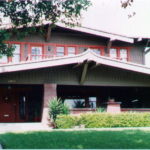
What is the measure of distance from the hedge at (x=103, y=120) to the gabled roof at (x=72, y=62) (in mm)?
3244

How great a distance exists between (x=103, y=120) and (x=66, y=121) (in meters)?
1.97

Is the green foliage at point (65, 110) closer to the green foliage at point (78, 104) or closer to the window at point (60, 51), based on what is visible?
the green foliage at point (78, 104)

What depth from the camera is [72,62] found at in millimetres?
14188

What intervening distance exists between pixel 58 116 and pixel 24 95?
6.40 m

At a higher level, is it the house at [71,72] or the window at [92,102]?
the house at [71,72]

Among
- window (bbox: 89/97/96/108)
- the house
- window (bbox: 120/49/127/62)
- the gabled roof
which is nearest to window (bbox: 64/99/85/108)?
the house

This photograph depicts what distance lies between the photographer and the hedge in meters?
12.1

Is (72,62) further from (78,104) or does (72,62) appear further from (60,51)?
(78,104)

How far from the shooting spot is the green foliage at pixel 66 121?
12.0m

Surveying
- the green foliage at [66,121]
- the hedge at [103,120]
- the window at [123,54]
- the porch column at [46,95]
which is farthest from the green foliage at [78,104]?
the green foliage at [66,121]

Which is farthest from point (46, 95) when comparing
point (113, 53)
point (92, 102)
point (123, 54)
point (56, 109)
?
point (123, 54)

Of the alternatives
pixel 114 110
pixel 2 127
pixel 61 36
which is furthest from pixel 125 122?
pixel 61 36

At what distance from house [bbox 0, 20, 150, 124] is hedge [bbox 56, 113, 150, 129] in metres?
1.82

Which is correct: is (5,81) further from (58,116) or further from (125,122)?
(125,122)
